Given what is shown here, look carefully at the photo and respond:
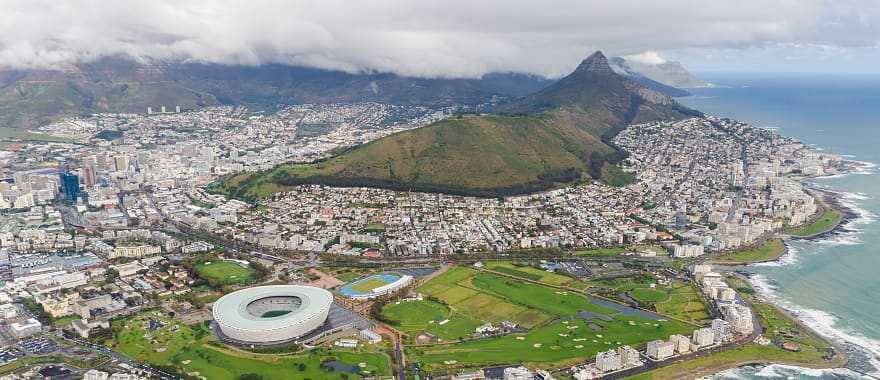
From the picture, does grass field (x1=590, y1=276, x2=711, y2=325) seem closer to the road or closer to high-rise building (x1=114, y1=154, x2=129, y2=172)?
the road

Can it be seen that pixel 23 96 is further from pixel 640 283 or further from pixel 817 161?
pixel 817 161

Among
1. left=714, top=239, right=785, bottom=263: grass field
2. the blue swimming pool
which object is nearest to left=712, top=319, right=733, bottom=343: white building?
left=714, top=239, right=785, bottom=263: grass field

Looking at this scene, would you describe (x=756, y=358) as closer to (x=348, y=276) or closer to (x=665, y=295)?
(x=665, y=295)

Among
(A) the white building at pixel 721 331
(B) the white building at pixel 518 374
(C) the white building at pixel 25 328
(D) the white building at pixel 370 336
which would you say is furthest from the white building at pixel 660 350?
Answer: (C) the white building at pixel 25 328

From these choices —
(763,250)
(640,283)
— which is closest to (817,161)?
(763,250)

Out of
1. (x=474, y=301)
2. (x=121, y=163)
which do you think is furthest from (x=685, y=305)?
(x=121, y=163)
